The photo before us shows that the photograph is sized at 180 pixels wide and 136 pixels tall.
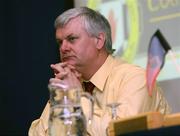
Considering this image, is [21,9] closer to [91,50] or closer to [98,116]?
[91,50]

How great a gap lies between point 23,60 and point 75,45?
911 millimetres

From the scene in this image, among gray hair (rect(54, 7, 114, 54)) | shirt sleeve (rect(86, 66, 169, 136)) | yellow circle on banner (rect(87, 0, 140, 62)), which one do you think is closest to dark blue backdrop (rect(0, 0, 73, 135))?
yellow circle on banner (rect(87, 0, 140, 62))

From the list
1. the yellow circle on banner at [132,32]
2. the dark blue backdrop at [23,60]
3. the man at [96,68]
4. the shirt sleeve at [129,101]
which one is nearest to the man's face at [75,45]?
the man at [96,68]

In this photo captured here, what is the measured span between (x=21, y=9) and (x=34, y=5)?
8cm

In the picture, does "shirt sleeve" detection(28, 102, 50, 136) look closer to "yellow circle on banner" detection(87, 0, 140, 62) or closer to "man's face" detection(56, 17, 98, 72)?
"man's face" detection(56, 17, 98, 72)

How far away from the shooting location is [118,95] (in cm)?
214

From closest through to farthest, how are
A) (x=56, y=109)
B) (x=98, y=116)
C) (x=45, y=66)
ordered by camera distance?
(x=56, y=109) < (x=98, y=116) < (x=45, y=66)

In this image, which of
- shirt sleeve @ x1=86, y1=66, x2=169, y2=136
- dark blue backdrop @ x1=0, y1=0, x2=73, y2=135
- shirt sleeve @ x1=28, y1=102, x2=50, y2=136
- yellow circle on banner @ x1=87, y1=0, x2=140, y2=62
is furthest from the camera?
dark blue backdrop @ x1=0, y1=0, x2=73, y2=135

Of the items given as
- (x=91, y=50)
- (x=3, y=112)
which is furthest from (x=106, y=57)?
(x=3, y=112)

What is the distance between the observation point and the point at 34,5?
3211mm

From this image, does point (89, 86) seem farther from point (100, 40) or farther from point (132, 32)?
point (132, 32)

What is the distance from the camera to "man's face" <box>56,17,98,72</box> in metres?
2.34


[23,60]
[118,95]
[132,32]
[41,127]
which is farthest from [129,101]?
[23,60]

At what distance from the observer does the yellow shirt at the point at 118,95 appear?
1947 millimetres
